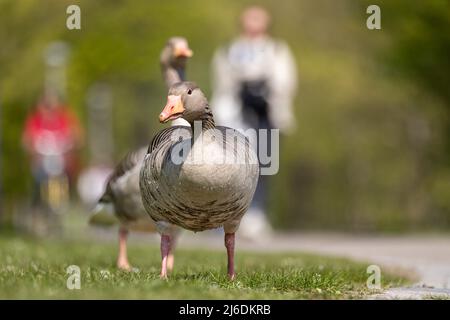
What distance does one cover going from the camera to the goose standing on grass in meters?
9.06

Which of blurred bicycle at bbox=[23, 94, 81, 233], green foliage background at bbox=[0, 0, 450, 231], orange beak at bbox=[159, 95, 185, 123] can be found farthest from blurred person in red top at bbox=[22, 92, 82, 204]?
orange beak at bbox=[159, 95, 185, 123]

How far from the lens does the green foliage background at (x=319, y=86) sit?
1928 centimetres

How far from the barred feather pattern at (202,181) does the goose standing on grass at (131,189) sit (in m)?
1.55

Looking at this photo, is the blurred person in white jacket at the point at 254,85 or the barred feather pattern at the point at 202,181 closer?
the barred feather pattern at the point at 202,181

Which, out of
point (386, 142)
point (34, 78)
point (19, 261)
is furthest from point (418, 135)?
point (19, 261)

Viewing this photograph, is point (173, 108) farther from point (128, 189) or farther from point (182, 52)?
point (182, 52)

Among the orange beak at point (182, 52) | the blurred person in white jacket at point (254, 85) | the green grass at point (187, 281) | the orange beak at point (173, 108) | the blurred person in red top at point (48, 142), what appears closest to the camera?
the green grass at point (187, 281)

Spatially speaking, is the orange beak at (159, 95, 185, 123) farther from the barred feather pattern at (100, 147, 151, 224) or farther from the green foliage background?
the green foliage background

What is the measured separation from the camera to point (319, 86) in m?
40.8

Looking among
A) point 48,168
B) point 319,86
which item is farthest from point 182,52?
point 319,86

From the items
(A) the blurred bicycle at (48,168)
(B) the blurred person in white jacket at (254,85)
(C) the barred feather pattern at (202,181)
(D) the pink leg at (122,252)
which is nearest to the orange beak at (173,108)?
(C) the barred feather pattern at (202,181)

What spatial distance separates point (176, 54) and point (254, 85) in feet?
21.0

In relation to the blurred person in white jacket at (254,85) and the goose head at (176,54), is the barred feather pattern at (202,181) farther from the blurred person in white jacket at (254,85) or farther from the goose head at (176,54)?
the blurred person in white jacket at (254,85)
